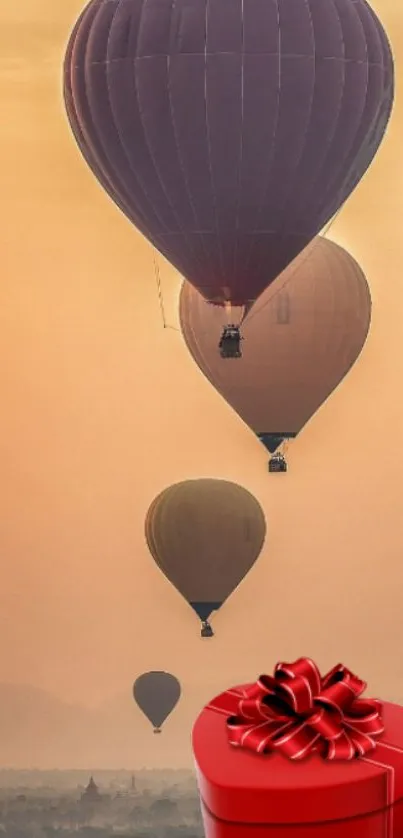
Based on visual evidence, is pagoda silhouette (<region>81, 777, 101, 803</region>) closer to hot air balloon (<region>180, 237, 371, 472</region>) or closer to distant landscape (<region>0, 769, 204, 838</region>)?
distant landscape (<region>0, 769, 204, 838</region>)

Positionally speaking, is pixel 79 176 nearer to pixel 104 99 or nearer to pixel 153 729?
pixel 104 99

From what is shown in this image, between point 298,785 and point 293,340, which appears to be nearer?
point 298,785

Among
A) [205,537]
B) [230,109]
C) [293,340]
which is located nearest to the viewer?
[230,109]

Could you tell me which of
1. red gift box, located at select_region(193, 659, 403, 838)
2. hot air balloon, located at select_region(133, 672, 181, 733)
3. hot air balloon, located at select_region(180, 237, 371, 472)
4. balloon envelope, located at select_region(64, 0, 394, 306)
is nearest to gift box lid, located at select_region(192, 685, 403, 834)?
red gift box, located at select_region(193, 659, 403, 838)

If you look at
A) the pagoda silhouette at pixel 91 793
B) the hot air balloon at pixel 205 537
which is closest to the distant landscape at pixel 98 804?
the pagoda silhouette at pixel 91 793

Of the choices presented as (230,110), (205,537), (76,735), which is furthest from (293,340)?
(76,735)

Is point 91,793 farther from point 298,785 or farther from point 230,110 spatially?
point 230,110

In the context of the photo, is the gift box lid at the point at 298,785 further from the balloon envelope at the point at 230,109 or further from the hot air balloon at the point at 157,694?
the hot air balloon at the point at 157,694
